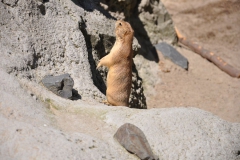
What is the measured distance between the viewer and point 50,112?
4969 mm

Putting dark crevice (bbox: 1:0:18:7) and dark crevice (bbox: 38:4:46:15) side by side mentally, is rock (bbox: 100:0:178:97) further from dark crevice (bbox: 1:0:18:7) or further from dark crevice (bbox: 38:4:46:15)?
dark crevice (bbox: 1:0:18:7)

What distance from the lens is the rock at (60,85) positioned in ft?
18.4

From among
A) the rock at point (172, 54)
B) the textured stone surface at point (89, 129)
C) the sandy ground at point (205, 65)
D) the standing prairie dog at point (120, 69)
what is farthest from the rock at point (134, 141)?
the rock at point (172, 54)

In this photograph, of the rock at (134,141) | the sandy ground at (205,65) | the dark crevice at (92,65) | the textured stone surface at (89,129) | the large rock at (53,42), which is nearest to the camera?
the textured stone surface at (89,129)

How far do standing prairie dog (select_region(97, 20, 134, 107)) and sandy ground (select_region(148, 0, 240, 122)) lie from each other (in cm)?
343

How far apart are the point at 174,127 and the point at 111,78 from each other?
175 centimetres

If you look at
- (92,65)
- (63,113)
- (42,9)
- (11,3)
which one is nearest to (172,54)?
(92,65)

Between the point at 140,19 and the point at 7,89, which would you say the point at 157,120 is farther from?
the point at 140,19

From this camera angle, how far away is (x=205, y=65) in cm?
1193

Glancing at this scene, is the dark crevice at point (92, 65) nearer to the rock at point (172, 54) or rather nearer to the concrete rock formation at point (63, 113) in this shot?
the concrete rock formation at point (63, 113)

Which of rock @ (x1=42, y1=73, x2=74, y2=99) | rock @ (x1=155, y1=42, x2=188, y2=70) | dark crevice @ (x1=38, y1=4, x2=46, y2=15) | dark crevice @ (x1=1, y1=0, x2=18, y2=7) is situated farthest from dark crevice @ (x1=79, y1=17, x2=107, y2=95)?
rock @ (x1=155, y1=42, x2=188, y2=70)

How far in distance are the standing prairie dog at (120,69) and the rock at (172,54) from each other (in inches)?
209

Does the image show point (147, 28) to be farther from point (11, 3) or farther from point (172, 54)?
point (11, 3)

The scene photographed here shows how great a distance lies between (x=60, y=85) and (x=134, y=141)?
161 cm
